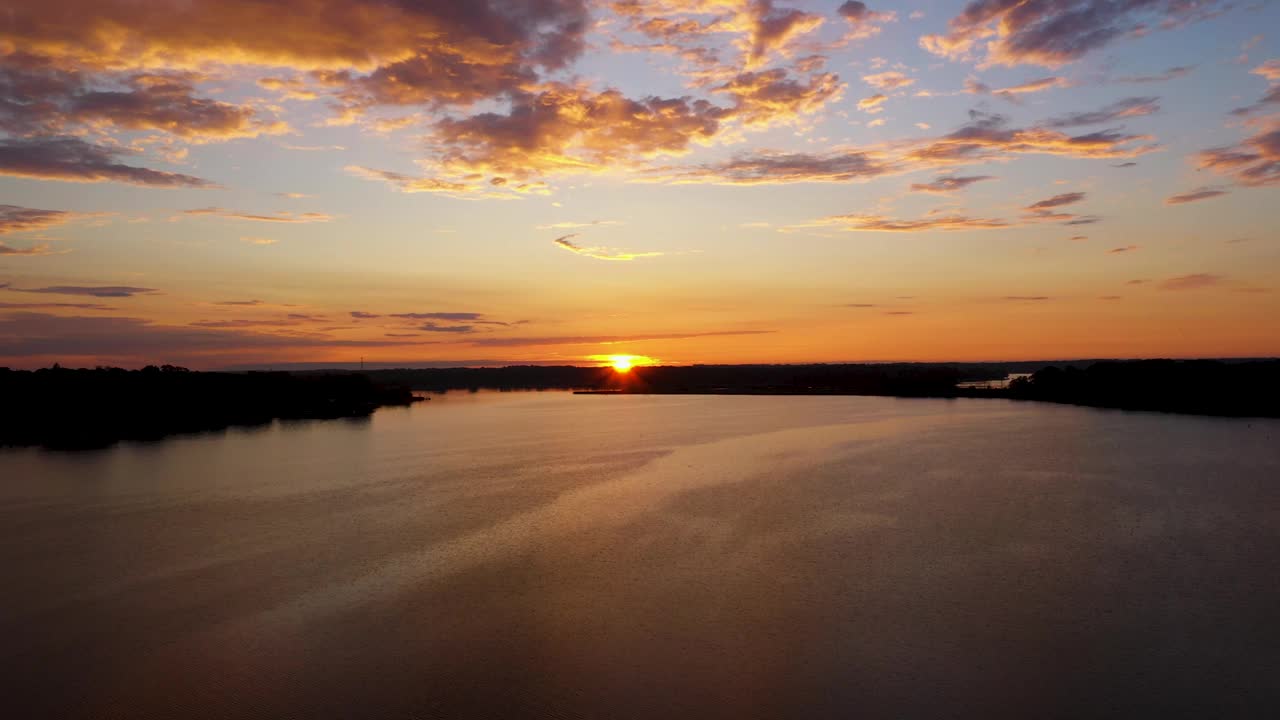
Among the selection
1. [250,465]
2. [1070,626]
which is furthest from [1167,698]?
[250,465]

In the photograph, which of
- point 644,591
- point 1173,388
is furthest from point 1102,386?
point 644,591

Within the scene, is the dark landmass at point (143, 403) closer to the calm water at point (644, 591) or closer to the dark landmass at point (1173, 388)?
the calm water at point (644, 591)

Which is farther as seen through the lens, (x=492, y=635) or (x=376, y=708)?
(x=492, y=635)

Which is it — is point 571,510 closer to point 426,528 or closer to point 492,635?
point 426,528

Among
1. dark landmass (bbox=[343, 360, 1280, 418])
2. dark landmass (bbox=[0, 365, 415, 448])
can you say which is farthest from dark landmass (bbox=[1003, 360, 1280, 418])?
dark landmass (bbox=[0, 365, 415, 448])

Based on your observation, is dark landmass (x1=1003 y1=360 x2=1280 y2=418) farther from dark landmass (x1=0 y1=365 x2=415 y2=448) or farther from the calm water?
dark landmass (x1=0 y1=365 x2=415 y2=448)

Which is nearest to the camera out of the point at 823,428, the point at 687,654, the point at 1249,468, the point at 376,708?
the point at 376,708

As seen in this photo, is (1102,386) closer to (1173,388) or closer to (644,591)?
(1173,388)
